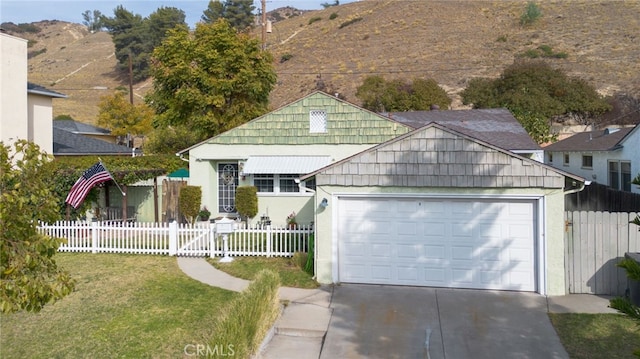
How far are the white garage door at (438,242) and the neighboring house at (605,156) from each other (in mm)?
9235

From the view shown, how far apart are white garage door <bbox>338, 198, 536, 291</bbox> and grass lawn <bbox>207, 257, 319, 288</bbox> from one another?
92cm

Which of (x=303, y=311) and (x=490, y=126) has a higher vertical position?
(x=490, y=126)

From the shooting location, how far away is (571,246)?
1042 cm

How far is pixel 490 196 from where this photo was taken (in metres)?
10.5

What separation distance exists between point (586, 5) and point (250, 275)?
218 feet

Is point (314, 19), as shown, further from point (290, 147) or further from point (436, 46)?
point (290, 147)

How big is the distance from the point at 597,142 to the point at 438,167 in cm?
1482

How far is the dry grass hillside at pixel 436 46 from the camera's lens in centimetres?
5025

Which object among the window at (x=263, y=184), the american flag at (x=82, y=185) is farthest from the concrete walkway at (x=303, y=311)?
the window at (x=263, y=184)

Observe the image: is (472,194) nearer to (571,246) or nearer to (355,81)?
(571,246)

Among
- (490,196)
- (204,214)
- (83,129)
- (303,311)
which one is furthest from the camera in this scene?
(83,129)

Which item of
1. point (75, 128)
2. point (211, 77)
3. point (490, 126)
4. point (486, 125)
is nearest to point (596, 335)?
point (490, 126)

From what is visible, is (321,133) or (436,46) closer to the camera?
(321,133)

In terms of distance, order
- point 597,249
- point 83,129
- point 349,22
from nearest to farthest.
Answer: point 597,249 → point 83,129 → point 349,22
